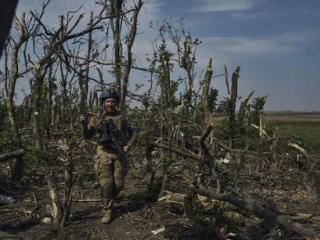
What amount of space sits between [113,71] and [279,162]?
11.8 ft

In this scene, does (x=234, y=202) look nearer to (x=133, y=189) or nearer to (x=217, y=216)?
(x=217, y=216)

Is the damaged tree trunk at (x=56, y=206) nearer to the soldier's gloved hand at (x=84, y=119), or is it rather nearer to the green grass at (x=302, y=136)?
the soldier's gloved hand at (x=84, y=119)

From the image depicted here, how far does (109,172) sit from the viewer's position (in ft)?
20.8

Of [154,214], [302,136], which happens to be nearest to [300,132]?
[302,136]

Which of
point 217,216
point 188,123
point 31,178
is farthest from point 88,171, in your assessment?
point 217,216

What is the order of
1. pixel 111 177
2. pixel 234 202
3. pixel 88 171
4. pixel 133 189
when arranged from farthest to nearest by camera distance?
pixel 88 171 < pixel 133 189 < pixel 111 177 < pixel 234 202

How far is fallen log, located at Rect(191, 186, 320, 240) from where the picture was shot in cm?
460

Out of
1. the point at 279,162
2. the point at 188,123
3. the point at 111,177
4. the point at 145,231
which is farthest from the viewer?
the point at 188,123

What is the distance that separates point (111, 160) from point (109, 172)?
6.3 inches

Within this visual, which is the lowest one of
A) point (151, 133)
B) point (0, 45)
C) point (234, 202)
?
point (234, 202)

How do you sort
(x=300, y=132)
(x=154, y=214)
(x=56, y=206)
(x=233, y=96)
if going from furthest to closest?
(x=300, y=132)
(x=233, y=96)
(x=154, y=214)
(x=56, y=206)

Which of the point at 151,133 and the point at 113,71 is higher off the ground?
the point at 113,71

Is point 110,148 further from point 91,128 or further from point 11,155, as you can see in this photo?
point 11,155

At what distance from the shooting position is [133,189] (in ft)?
25.5
